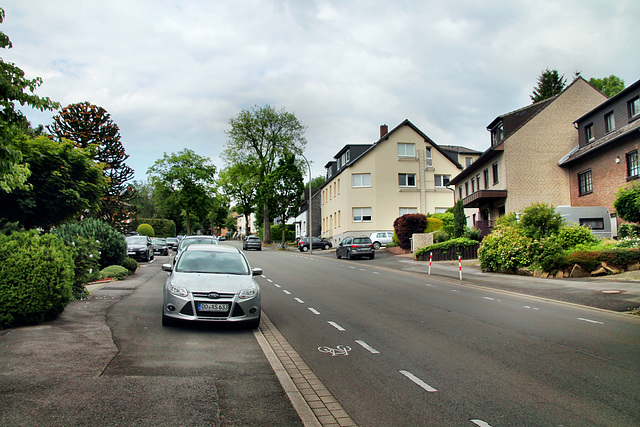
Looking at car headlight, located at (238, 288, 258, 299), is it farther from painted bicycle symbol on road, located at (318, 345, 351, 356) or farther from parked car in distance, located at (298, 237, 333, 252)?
parked car in distance, located at (298, 237, 333, 252)

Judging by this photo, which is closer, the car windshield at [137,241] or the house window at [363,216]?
the car windshield at [137,241]

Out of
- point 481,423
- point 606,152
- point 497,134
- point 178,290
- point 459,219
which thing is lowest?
point 481,423

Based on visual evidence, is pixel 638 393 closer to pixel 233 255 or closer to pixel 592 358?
pixel 592 358

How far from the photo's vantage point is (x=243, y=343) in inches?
320

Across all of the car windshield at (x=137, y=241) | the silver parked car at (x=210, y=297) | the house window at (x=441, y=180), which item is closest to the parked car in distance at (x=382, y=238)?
the house window at (x=441, y=180)

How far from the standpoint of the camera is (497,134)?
35.8 metres

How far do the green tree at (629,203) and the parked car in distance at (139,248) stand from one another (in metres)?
25.0

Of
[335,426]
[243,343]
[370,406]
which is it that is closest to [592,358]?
[370,406]

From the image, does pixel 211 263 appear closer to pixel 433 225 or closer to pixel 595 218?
pixel 595 218

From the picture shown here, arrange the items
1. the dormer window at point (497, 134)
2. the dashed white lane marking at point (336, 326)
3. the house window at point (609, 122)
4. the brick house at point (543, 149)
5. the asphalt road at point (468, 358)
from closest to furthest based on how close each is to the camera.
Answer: the asphalt road at point (468, 358), the dashed white lane marking at point (336, 326), the house window at point (609, 122), the brick house at point (543, 149), the dormer window at point (497, 134)

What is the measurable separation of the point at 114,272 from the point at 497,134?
27.6 meters

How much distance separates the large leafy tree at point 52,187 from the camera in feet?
52.2

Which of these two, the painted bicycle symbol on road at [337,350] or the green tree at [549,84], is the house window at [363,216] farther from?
the painted bicycle symbol on road at [337,350]

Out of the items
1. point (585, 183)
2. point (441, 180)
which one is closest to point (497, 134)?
point (585, 183)
